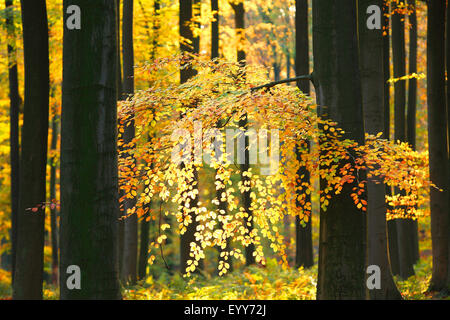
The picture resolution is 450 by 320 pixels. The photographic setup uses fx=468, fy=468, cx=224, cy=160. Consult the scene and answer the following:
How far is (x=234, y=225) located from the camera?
6457mm

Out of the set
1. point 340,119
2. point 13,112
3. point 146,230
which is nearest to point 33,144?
point 340,119

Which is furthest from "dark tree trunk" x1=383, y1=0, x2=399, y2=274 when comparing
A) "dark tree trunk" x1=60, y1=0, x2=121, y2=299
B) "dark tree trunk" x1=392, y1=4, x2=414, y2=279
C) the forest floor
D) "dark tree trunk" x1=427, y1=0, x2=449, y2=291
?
"dark tree trunk" x1=60, y1=0, x2=121, y2=299

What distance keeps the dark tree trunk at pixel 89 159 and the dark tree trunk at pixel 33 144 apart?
3.09 metres

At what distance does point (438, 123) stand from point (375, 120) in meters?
2.66

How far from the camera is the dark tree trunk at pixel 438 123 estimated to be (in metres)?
10.4

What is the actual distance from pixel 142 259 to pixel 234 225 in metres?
10.8

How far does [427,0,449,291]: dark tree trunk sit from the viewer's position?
34.1 feet

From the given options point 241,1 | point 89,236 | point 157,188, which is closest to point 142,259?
point 241,1

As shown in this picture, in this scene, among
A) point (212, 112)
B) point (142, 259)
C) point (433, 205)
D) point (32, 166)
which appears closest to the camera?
point (212, 112)

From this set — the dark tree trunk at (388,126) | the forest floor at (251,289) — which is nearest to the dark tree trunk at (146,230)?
the forest floor at (251,289)

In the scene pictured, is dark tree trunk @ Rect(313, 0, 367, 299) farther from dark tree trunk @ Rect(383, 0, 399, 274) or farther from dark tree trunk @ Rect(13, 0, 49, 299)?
dark tree trunk @ Rect(383, 0, 399, 274)

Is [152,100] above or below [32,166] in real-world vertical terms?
above

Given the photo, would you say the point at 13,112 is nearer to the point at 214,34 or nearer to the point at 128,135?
the point at 128,135
